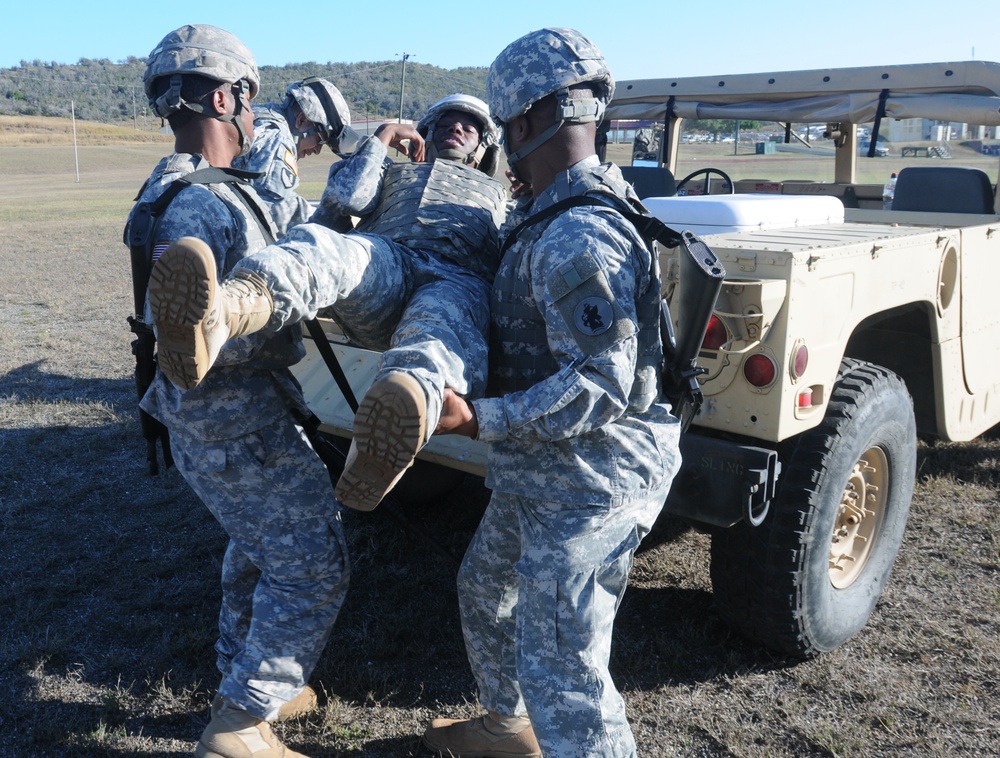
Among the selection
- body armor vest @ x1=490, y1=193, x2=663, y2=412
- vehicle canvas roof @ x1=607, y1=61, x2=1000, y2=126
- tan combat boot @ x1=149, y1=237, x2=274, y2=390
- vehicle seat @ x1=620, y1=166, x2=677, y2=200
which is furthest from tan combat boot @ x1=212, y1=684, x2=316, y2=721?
vehicle canvas roof @ x1=607, y1=61, x2=1000, y2=126

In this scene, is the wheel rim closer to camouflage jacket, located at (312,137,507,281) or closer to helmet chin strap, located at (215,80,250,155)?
camouflage jacket, located at (312,137,507,281)

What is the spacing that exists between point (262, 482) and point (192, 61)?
1.16 metres

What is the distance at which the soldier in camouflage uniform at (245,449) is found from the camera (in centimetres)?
254

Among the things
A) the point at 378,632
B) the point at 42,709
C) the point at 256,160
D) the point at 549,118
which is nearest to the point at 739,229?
the point at 549,118

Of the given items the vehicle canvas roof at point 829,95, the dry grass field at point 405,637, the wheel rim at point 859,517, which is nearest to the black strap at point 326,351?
the dry grass field at point 405,637

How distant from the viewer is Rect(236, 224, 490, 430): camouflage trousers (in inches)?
78.0

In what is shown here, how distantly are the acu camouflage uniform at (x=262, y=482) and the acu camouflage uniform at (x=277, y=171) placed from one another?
9.5 inches

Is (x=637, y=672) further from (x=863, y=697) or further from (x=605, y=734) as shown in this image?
(x=605, y=734)

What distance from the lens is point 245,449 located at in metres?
2.60

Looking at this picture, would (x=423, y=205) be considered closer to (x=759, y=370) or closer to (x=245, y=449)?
(x=245, y=449)

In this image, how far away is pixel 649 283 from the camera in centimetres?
213

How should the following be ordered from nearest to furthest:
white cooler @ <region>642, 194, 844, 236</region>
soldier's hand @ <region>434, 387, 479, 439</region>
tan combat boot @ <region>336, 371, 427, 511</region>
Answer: tan combat boot @ <region>336, 371, 427, 511</region>, soldier's hand @ <region>434, 387, 479, 439</region>, white cooler @ <region>642, 194, 844, 236</region>

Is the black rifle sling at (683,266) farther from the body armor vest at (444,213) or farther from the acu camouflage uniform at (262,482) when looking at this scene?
the acu camouflage uniform at (262,482)

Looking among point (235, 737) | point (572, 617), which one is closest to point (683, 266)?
point (572, 617)
